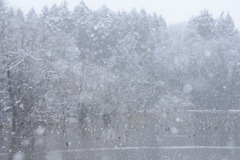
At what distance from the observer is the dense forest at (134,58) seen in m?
41.4

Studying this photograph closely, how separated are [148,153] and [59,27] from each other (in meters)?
52.3

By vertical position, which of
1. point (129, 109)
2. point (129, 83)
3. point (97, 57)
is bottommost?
point (129, 109)

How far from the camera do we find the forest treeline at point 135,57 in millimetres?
41750

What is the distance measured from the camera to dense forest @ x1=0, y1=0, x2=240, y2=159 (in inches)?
1629

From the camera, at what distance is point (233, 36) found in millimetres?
74688

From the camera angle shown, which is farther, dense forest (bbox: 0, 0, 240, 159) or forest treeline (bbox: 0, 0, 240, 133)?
forest treeline (bbox: 0, 0, 240, 133)

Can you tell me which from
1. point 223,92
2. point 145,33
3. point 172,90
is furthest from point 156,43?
point 223,92

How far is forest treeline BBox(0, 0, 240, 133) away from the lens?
41.8 metres

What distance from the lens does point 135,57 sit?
64375mm

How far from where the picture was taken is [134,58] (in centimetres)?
6425

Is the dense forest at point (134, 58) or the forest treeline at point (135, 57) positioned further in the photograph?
the forest treeline at point (135, 57)

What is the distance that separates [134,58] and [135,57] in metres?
0.27

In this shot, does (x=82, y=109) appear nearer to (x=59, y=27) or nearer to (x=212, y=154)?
(x=212, y=154)

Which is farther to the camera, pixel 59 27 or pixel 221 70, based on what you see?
pixel 59 27
